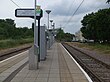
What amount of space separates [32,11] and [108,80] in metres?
7.27

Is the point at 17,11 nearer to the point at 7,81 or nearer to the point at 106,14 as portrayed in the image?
the point at 7,81

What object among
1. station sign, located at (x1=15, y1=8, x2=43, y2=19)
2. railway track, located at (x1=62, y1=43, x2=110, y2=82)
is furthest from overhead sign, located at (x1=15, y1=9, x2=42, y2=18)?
railway track, located at (x1=62, y1=43, x2=110, y2=82)

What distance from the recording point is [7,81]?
11.7 m

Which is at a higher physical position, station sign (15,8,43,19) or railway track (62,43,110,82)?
station sign (15,8,43,19)

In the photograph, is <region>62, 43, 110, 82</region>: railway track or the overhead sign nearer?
<region>62, 43, 110, 82</region>: railway track

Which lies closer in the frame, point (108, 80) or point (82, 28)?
point (108, 80)

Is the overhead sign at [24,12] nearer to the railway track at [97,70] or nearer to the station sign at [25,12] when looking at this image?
the station sign at [25,12]

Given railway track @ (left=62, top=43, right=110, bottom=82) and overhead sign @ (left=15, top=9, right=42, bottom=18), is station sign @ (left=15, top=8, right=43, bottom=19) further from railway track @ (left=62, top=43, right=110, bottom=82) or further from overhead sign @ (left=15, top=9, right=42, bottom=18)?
railway track @ (left=62, top=43, right=110, bottom=82)

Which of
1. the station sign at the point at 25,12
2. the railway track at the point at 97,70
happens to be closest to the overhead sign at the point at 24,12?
the station sign at the point at 25,12

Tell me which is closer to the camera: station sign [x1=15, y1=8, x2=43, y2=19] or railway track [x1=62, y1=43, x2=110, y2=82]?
railway track [x1=62, y1=43, x2=110, y2=82]

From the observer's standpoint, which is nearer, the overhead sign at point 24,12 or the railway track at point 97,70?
the railway track at point 97,70

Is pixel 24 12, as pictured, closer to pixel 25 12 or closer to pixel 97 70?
pixel 25 12

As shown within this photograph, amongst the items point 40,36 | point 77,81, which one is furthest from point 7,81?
point 40,36

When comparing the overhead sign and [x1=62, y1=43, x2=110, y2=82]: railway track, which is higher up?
the overhead sign
